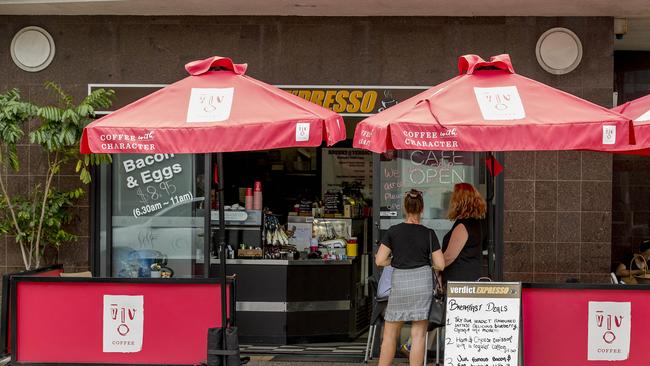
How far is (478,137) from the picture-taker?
6113mm

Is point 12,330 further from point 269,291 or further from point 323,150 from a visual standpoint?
point 323,150

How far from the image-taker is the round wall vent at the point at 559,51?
967 cm

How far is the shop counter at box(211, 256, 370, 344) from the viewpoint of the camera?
9.90 meters

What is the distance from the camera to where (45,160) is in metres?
10.0

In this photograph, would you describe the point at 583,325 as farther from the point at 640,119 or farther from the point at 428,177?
the point at 428,177

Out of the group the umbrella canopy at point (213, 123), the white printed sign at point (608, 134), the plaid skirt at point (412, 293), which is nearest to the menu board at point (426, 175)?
the plaid skirt at point (412, 293)

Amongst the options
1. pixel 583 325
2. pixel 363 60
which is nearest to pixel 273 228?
pixel 363 60

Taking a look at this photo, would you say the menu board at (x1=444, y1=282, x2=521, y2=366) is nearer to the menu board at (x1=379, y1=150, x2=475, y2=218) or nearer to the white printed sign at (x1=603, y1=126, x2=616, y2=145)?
the white printed sign at (x1=603, y1=126, x2=616, y2=145)

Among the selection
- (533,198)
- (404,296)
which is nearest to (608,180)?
(533,198)

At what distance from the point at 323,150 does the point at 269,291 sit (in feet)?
12.4

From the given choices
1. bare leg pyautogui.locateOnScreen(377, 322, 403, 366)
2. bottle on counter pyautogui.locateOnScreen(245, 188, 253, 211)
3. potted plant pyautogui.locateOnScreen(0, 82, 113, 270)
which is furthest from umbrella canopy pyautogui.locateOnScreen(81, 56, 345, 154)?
bottle on counter pyautogui.locateOnScreen(245, 188, 253, 211)

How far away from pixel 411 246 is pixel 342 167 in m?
5.85

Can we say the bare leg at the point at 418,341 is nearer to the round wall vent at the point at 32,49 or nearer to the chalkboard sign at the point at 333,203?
the chalkboard sign at the point at 333,203

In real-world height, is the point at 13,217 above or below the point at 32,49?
below
